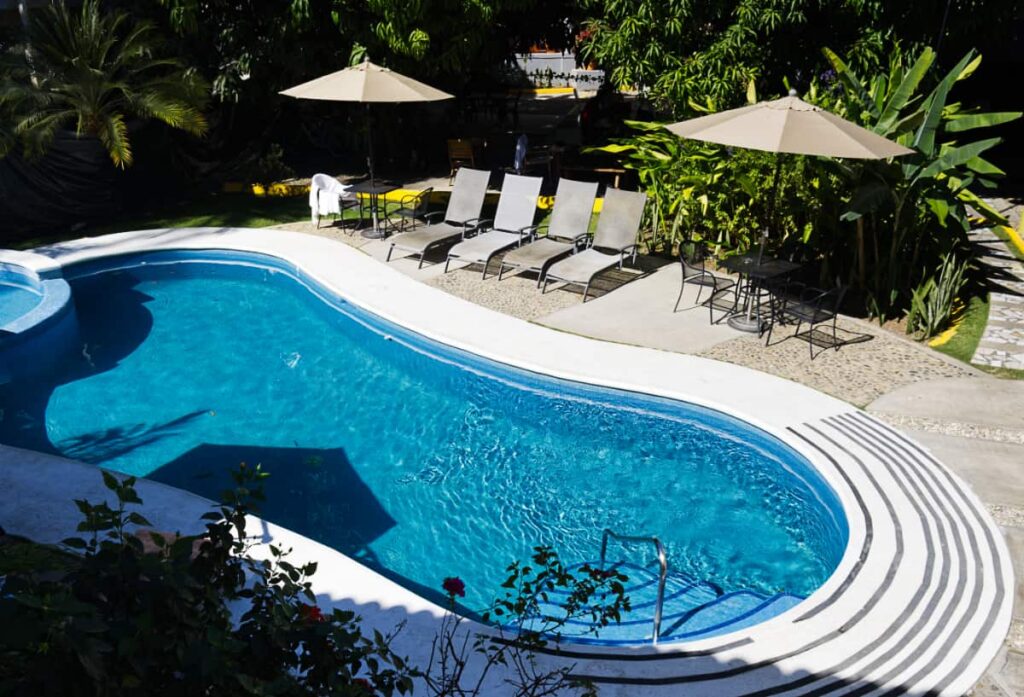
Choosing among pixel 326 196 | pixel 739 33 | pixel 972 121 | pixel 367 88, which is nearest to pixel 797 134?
pixel 972 121

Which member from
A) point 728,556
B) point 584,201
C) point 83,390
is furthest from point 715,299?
point 83,390

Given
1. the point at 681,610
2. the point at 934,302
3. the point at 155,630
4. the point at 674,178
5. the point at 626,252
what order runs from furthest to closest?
the point at 674,178, the point at 626,252, the point at 934,302, the point at 681,610, the point at 155,630

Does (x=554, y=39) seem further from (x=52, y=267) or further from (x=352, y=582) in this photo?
(x=352, y=582)

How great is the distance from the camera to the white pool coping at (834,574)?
5.71 m

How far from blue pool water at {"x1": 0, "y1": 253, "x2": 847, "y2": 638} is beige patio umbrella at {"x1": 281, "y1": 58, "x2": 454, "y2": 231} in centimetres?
381

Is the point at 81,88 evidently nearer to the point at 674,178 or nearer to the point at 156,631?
the point at 674,178

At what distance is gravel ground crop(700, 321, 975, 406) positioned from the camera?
9.76 meters

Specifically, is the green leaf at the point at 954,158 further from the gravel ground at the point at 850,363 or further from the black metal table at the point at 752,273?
the gravel ground at the point at 850,363

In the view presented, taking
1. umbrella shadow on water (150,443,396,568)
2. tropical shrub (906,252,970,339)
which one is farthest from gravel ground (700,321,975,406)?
umbrella shadow on water (150,443,396,568)

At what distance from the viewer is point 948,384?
9711mm

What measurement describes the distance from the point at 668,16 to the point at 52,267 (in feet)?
33.6

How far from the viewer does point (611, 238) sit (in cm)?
1302

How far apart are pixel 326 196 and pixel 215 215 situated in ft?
8.72

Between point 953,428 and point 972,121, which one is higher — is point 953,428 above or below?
below
